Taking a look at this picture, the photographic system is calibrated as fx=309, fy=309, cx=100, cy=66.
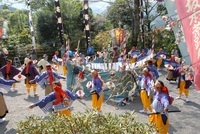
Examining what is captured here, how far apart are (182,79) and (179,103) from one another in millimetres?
882

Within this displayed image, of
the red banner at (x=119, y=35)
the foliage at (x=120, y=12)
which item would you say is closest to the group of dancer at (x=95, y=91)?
the red banner at (x=119, y=35)

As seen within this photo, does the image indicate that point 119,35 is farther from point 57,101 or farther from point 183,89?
point 57,101

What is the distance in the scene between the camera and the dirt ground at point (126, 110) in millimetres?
7699

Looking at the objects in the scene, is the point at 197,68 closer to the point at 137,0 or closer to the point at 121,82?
the point at 121,82

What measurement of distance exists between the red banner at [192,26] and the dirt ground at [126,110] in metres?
3.88

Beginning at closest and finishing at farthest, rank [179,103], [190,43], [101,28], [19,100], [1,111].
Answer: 1. [190,43]
2. [1,111]
3. [179,103]
4. [19,100]
5. [101,28]

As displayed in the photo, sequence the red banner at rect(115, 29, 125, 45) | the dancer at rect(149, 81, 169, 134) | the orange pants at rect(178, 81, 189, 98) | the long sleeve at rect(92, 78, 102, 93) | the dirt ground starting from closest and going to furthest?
1. the dancer at rect(149, 81, 169, 134)
2. the dirt ground
3. the long sleeve at rect(92, 78, 102, 93)
4. the orange pants at rect(178, 81, 189, 98)
5. the red banner at rect(115, 29, 125, 45)

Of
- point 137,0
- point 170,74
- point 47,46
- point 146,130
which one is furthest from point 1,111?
point 47,46

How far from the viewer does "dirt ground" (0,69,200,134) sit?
7.70 meters

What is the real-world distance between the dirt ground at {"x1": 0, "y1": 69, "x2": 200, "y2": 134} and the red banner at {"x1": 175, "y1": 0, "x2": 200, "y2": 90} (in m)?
3.88

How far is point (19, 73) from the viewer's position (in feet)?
37.2

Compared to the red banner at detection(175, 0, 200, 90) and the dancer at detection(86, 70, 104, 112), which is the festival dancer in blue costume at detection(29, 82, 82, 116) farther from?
the red banner at detection(175, 0, 200, 90)

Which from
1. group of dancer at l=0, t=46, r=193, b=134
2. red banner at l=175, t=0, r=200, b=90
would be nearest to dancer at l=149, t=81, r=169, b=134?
group of dancer at l=0, t=46, r=193, b=134

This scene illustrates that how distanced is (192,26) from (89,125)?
1799 mm
